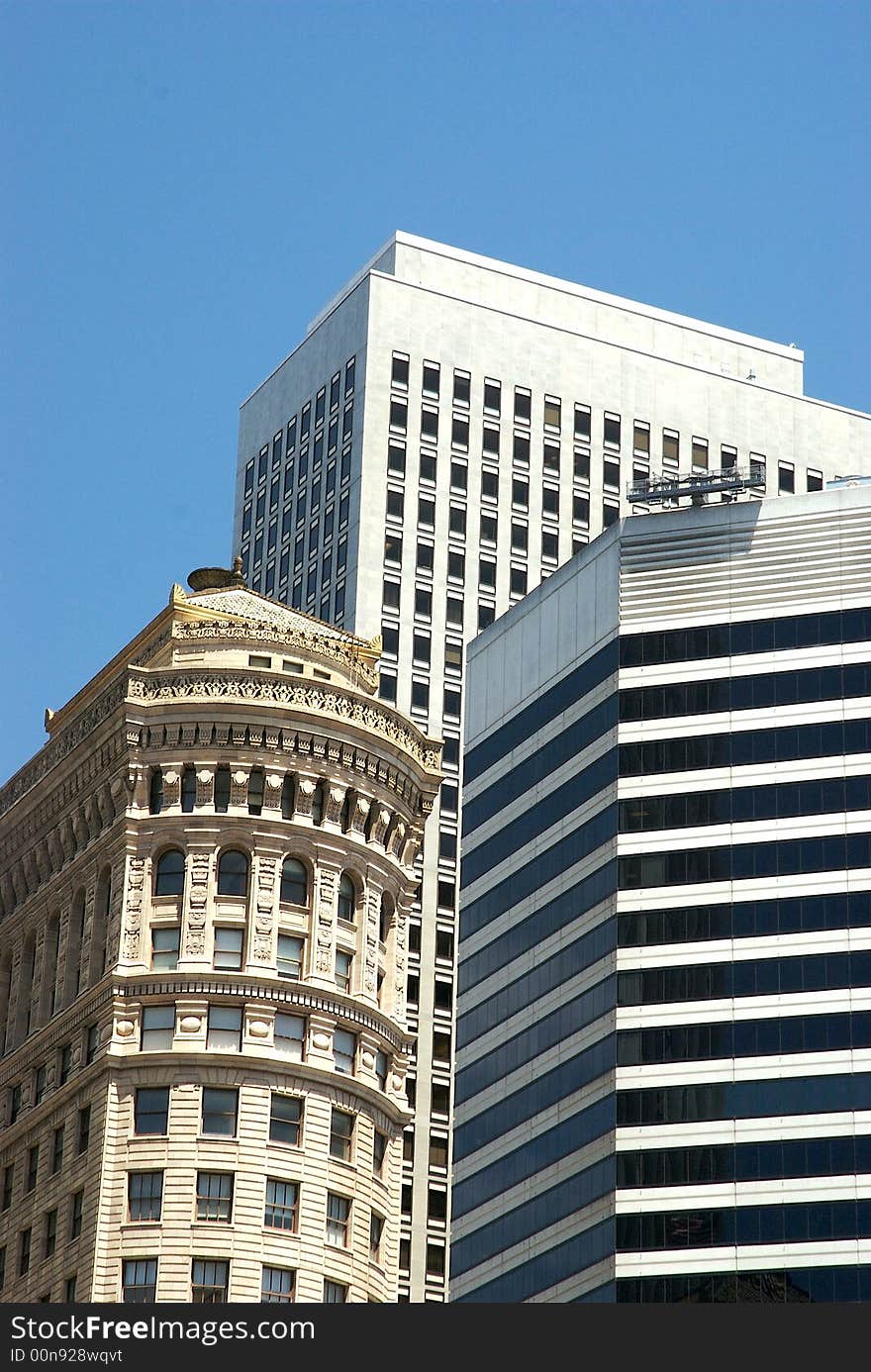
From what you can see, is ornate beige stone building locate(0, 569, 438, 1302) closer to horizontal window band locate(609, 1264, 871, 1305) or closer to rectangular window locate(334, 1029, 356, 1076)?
rectangular window locate(334, 1029, 356, 1076)

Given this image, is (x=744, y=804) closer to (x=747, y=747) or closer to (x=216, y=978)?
(x=747, y=747)

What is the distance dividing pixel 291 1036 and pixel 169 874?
33.1ft

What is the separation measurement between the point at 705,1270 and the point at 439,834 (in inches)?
2341

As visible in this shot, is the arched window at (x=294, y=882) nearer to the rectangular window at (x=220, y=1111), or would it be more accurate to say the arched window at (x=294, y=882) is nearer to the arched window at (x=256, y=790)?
the arched window at (x=256, y=790)

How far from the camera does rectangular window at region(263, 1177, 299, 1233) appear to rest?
118m

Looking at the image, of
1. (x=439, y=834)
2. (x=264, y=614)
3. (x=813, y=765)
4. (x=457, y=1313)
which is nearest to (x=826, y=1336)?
(x=457, y=1313)

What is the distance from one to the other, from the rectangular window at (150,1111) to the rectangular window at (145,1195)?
2.22 metres

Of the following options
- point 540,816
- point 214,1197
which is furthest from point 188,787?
point 540,816

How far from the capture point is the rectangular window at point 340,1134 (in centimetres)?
12194

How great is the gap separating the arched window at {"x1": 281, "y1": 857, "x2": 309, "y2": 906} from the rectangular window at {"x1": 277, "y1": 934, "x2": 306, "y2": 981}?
1.84m

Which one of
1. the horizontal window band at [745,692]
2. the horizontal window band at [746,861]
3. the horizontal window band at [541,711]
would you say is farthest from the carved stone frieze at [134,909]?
the horizontal window band at [541,711]

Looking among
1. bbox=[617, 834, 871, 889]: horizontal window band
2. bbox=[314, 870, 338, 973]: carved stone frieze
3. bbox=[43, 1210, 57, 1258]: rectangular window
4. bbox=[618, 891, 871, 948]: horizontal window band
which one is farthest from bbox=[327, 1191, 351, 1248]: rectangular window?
bbox=[617, 834, 871, 889]: horizontal window band

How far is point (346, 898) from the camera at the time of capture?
12850 centimetres

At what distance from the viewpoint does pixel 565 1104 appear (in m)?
148
